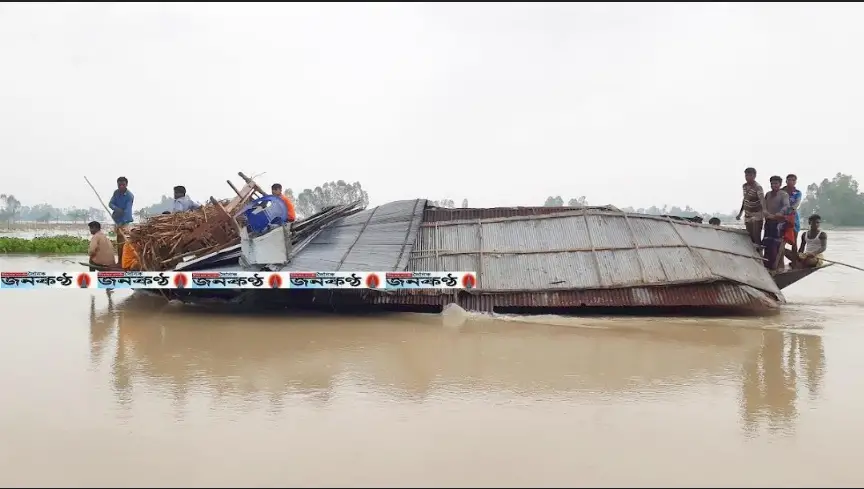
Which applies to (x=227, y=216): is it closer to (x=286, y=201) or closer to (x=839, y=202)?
(x=286, y=201)

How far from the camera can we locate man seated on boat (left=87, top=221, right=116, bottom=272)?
9719mm

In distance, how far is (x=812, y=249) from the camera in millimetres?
10211

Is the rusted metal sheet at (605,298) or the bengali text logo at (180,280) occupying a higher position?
the bengali text logo at (180,280)

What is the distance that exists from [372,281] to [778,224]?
731cm

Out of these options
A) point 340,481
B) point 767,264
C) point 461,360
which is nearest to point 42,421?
point 340,481

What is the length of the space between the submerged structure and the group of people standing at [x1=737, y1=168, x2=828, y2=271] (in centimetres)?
46

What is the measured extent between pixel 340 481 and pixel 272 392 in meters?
1.80

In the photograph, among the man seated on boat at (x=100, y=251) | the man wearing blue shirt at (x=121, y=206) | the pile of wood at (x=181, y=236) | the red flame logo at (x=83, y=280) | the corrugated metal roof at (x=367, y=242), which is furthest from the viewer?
the man wearing blue shirt at (x=121, y=206)

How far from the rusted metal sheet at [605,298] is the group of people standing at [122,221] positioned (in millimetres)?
2995

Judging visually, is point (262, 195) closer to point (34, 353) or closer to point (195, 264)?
point (195, 264)

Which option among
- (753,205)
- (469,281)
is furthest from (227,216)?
(753,205)

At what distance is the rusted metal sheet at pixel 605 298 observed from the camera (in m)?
8.46

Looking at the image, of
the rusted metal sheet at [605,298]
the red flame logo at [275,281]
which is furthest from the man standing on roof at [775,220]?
the red flame logo at [275,281]

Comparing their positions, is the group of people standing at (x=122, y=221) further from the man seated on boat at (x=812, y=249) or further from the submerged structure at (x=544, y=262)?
the man seated on boat at (x=812, y=249)
